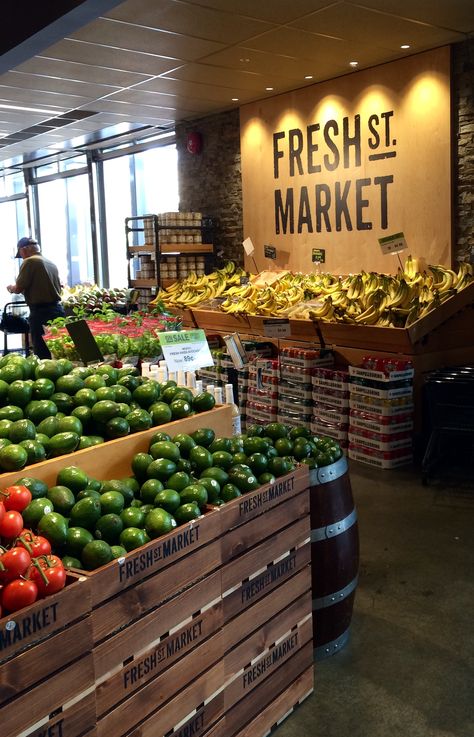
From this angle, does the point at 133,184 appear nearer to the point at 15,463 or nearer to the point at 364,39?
the point at 364,39

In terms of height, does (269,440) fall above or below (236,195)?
below

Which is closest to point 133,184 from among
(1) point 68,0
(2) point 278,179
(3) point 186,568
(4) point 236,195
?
(4) point 236,195

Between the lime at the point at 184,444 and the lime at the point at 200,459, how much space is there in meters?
0.04

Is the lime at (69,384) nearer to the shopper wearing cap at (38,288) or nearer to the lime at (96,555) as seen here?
the lime at (96,555)

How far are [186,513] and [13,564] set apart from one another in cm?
60

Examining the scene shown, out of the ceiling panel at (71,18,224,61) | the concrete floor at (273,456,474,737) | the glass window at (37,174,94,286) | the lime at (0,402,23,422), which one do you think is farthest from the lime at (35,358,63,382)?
the glass window at (37,174,94,286)

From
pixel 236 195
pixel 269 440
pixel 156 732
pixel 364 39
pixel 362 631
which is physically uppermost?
pixel 364 39

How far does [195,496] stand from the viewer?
7.50 ft

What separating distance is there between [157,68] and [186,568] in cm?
572

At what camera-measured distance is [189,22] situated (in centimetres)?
546

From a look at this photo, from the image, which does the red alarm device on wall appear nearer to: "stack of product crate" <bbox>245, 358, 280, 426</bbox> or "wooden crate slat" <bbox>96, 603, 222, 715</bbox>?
"stack of product crate" <bbox>245, 358, 280, 426</bbox>

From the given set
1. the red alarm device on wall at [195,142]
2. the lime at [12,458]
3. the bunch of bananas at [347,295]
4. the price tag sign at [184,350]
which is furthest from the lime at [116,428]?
the red alarm device on wall at [195,142]

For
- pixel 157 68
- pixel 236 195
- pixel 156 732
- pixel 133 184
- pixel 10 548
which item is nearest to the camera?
pixel 10 548

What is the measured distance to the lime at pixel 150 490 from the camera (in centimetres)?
234
